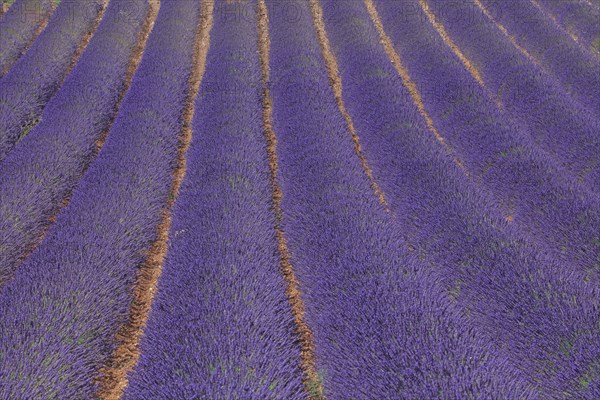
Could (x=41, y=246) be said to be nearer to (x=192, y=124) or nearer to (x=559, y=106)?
(x=192, y=124)

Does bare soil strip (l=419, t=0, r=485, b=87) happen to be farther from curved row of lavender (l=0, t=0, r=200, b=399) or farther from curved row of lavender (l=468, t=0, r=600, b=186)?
curved row of lavender (l=0, t=0, r=200, b=399)

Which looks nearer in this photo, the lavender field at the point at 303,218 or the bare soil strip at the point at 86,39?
the lavender field at the point at 303,218

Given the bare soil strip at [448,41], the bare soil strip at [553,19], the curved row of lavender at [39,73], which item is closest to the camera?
the curved row of lavender at [39,73]

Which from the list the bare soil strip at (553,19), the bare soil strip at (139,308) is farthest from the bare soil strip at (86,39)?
the bare soil strip at (553,19)

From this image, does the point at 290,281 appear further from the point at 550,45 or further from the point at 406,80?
the point at 550,45

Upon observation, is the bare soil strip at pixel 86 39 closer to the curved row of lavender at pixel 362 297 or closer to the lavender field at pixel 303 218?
the lavender field at pixel 303 218

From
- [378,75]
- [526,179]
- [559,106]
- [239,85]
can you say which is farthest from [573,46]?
[239,85]
